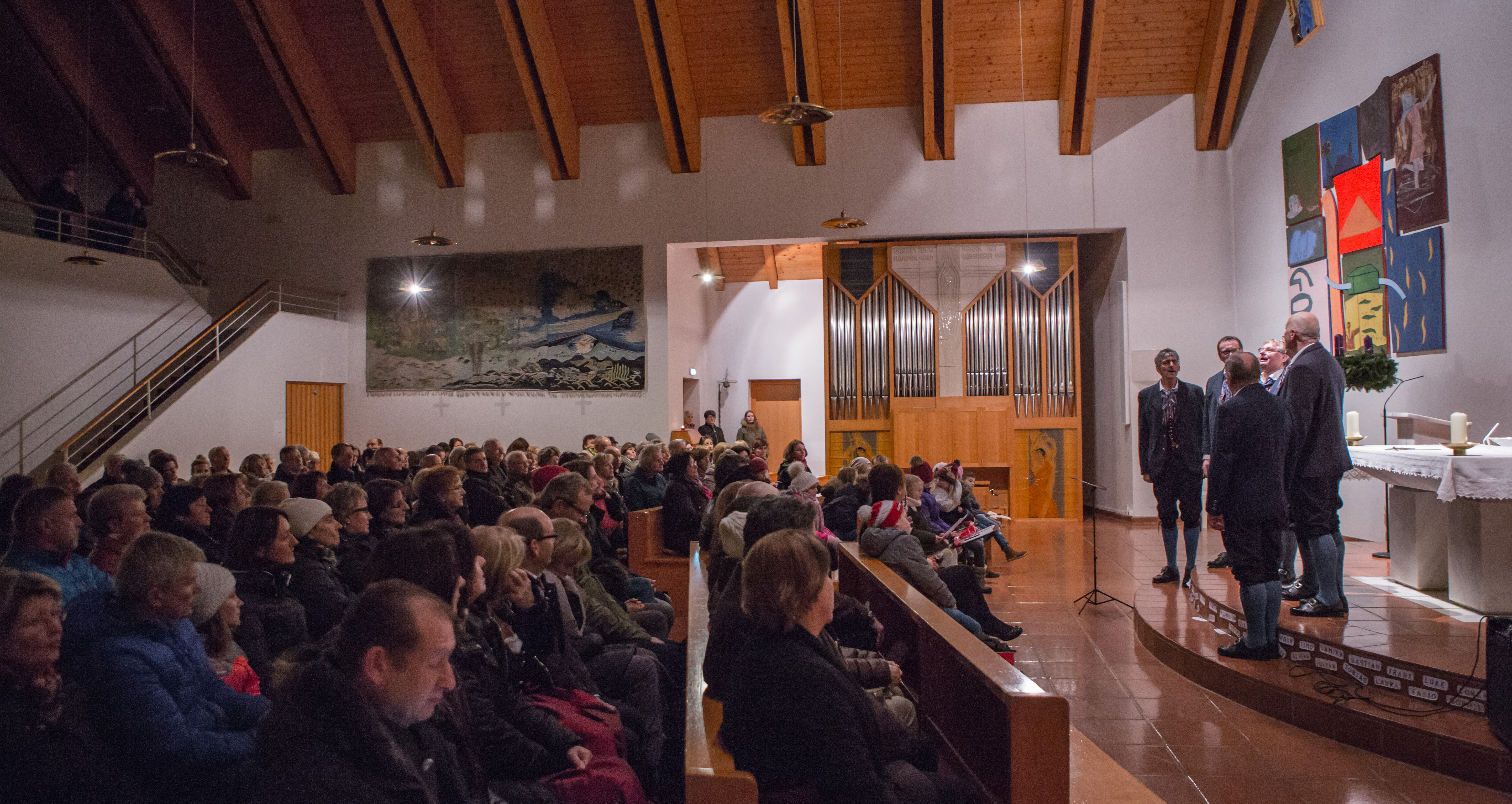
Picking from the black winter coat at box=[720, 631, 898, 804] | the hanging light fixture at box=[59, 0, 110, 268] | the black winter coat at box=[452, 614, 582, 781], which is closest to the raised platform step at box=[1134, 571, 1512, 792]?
the black winter coat at box=[720, 631, 898, 804]

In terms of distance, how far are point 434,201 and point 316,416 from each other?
9.68 ft

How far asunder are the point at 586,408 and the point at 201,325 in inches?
187

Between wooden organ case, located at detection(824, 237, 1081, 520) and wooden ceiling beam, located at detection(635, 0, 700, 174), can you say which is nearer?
wooden ceiling beam, located at detection(635, 0, 700, 174)

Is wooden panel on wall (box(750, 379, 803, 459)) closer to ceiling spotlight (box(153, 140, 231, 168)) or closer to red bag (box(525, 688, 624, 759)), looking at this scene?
ceiling spotlight (box(153, 140, 231, 168))

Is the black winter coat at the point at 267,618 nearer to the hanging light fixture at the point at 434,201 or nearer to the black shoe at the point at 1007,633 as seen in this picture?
the black shoe at the point at 1007,633

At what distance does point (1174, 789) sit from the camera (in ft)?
10.5

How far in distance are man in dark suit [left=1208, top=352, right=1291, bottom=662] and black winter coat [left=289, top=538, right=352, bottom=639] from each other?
11.5 feet

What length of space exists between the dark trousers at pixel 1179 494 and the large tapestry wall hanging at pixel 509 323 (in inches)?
252

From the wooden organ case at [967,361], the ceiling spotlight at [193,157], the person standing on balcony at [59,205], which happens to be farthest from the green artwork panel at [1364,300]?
the person standing on balcony at [59,205]

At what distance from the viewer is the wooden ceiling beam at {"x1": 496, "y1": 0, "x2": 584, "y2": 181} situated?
941cm

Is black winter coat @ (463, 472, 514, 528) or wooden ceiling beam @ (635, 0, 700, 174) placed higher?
wooden ceiling beam @ (635, 0, 700, 174)

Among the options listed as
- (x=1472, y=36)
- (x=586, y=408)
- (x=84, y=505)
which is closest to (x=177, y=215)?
(x=586, y=408)

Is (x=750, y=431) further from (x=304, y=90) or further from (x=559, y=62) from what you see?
(x=304, y=90)

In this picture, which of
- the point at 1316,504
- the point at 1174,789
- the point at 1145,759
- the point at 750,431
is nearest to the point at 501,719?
the point at 1174,789
